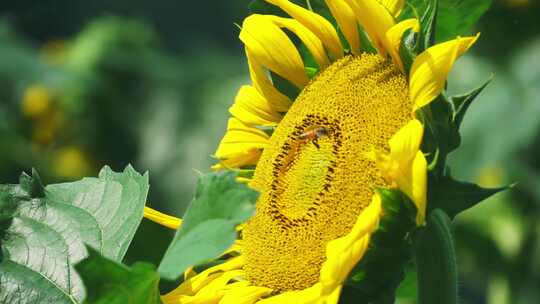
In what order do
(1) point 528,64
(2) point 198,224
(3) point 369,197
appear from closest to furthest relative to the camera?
1. (2) point 198,224
2. (3) point 369,197
3. (1) point 528,64

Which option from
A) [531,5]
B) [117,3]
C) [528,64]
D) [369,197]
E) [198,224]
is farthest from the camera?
[117,3]

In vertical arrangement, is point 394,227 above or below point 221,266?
above

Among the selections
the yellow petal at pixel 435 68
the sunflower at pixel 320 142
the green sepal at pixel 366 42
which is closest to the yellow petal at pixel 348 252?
the sunflower at pixel 320 142

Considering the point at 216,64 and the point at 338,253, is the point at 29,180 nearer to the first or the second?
the point at 338,253

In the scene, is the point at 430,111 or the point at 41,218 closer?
the point at 430,111

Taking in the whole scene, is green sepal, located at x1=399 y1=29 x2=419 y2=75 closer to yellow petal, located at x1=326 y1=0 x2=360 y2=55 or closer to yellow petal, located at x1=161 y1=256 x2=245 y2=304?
yellow petal, located at x1=326 y1=0 x2=360 y2=55

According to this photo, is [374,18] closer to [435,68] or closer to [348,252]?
[435,68]

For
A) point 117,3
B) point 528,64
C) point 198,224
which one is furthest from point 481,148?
point 117,3
